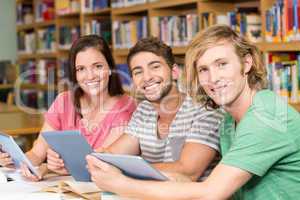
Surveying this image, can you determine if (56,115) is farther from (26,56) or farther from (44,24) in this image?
(26,56)

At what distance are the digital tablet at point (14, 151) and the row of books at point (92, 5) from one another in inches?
114

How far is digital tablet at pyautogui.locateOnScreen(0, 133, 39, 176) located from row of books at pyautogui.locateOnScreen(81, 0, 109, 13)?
2.88m

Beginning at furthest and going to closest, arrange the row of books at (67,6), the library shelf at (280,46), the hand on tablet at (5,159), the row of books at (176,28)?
the row of books at (67,6) < the row of books at (176,28) < the library shelf at (280,46) < the hand on tablet at (5,159)

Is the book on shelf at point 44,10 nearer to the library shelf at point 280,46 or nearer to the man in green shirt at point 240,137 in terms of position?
Result: the library shelf at point 280,46

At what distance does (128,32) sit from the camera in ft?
15.3

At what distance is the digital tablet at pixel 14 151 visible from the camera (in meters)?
2.06

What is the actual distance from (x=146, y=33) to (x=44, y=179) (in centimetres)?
252

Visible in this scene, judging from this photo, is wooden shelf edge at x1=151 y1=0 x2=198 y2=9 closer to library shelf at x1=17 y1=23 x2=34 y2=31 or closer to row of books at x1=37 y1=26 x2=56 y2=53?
row of books at x1=37 y1=26 x2=56 y2=53

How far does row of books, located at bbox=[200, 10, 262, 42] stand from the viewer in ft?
10.9

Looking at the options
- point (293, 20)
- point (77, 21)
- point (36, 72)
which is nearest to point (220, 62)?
point (293, 20)

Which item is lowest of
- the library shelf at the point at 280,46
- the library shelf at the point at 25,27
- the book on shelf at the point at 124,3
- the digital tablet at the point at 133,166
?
the digital tablet at the point at 133,166

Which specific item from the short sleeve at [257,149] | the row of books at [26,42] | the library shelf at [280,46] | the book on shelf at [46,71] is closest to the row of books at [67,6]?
the book on shelf at [46,71]

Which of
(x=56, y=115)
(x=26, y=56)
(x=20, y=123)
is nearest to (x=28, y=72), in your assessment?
(x=26, y=56)

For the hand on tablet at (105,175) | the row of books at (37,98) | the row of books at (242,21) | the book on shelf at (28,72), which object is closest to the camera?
the hand on tablet at (105,175)
